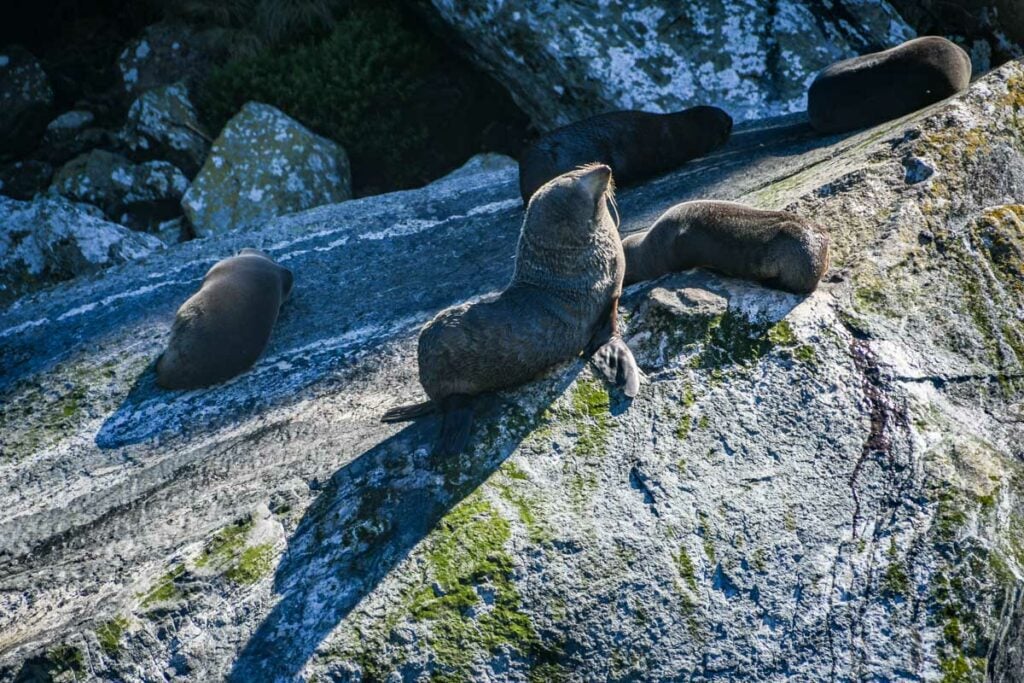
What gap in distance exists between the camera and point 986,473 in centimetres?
367

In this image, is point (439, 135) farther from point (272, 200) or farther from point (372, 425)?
point (372, 425)

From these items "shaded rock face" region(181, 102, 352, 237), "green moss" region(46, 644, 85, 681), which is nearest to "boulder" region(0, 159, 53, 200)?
"shaded rock face" region(181, 102, 352, 237)

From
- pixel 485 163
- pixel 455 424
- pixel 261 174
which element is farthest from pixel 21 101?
pixel 455 424

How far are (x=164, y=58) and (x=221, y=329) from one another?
732 cm

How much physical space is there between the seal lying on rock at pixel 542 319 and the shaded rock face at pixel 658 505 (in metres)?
0.11

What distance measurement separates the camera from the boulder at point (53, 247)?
333 inches

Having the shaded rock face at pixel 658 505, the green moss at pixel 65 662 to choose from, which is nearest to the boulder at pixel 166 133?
the shaded rock face at pixel 658 505

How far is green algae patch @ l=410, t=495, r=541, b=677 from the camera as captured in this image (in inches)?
131

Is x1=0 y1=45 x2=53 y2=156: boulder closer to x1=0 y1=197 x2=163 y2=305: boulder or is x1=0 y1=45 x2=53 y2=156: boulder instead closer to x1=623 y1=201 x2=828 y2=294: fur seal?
x1=0 y1=197 x2=163 y2=305: boulder

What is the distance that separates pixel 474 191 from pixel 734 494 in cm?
498

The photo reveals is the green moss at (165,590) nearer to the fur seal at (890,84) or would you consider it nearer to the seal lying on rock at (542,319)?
the seal lying on rock at (542,319)

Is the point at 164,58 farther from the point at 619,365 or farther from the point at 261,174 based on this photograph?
the point at 619,365

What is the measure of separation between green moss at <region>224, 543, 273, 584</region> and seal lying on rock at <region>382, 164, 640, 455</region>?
817 millimetres

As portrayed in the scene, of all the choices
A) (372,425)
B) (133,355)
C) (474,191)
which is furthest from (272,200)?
(372,425)
